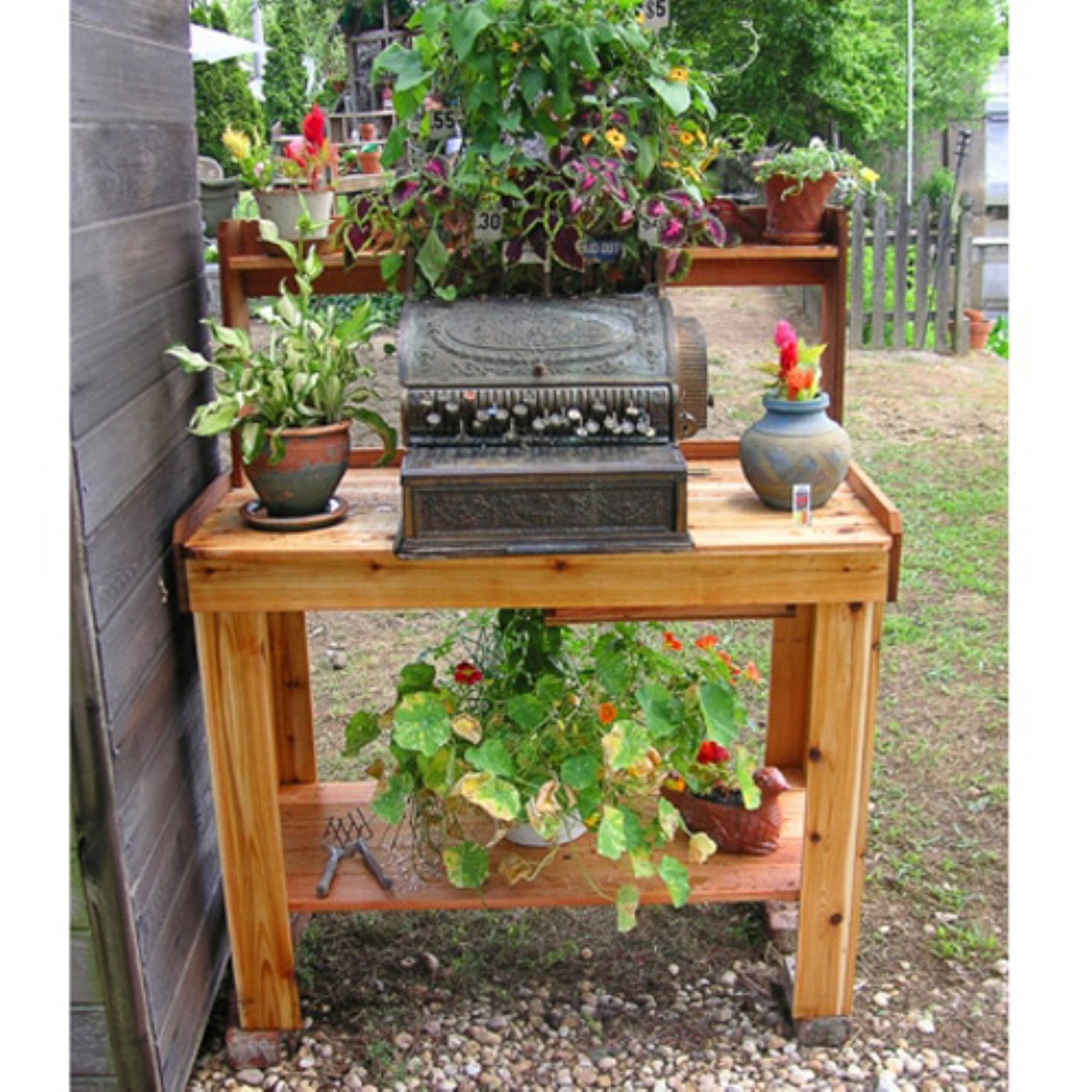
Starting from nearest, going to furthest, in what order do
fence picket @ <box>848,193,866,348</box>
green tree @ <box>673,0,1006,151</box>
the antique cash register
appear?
1. the antique cash register
2. fence picket @ <box>848,193,866,348</box>
3. green tree @ <box>673,0,1006,151</box>

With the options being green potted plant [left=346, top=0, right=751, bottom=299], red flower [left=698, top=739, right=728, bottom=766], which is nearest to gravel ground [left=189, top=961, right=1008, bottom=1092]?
red flower [left=698, top=739, right=728, bottom=766]

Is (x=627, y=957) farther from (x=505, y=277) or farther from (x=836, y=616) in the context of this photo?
(x=505, y=277)

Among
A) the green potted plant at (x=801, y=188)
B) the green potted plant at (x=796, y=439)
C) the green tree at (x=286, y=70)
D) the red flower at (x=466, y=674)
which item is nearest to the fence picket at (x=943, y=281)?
the green potted plant at (x=801, y=188)

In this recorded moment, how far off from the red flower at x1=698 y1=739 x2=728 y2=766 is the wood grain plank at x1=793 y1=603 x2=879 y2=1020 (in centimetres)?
31

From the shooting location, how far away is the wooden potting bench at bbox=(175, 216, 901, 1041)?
2143 mm

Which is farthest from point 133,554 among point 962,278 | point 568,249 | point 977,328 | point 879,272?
point 977,328

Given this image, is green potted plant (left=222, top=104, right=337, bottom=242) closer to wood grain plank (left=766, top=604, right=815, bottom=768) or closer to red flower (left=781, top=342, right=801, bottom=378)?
red flower (left=781, top=342, right=801, bottom=378)

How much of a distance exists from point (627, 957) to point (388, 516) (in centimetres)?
114

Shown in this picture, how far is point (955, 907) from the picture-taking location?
289 cm

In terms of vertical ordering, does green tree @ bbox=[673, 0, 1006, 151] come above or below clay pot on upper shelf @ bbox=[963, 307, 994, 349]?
above

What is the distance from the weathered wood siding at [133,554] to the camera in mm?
1924

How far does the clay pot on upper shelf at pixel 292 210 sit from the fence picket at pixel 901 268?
6.33 meters

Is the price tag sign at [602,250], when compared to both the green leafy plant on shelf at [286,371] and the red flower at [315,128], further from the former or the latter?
the red flower at [315,128]

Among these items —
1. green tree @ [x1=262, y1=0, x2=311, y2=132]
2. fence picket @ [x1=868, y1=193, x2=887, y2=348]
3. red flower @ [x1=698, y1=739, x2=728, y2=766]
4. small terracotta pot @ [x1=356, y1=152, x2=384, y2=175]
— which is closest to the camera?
red flower @ [x1=698, y1=739, x2=728, y2=766]
